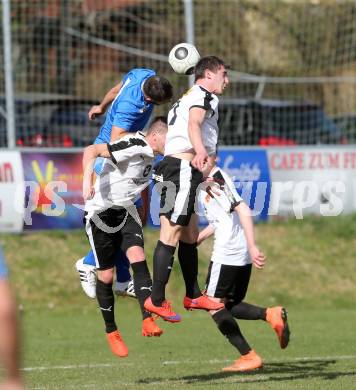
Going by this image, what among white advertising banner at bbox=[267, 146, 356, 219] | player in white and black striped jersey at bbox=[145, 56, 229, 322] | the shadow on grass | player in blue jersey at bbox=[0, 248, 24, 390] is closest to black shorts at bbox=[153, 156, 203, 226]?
player in white and black striped jersey at bbox=[145, 56, 229, 322]

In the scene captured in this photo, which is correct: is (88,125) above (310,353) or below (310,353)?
above

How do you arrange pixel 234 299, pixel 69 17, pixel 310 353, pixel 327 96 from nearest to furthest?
pixel 234 299, pixel 310 353, pixel 69 17, pixel 327 96

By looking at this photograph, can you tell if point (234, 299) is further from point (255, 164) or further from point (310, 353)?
point (255, 164)

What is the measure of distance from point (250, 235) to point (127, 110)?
1.70 m

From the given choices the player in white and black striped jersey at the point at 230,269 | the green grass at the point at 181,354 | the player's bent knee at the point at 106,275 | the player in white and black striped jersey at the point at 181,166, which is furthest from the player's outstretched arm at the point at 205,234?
the green grass at the point at 181,354

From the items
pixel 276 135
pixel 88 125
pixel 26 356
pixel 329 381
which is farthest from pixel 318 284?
pixel 329 381

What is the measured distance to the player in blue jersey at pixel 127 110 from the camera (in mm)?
8906

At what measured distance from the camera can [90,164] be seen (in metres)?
8.36

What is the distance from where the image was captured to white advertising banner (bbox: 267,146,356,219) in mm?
16188

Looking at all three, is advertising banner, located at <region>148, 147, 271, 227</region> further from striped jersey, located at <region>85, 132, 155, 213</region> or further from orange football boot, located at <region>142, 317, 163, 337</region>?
orange football boot, located at <region>142, 317, 163, 337</region>

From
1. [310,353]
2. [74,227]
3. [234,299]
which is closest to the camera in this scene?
[234,299]

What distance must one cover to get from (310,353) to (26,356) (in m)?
2.90

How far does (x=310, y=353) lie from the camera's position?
10.5m

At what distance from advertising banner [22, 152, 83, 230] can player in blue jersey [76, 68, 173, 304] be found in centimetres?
550
